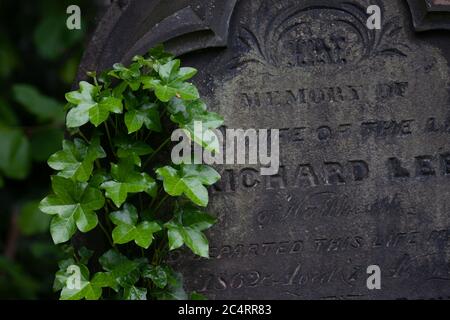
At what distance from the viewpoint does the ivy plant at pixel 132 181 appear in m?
2.50

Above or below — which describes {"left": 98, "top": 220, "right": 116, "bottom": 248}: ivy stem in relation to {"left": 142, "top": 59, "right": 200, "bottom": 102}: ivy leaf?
below

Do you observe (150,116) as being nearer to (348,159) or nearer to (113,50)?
(113,50)

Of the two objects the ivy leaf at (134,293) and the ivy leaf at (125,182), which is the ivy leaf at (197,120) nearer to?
the ivy leaf at (125,182)

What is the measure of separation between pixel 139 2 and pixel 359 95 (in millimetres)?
742

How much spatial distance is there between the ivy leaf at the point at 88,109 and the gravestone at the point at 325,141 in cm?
23

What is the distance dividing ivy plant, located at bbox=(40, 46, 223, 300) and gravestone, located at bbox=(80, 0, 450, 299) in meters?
0.14

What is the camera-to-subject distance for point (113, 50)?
2705 mm

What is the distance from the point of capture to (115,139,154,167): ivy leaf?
2557mm

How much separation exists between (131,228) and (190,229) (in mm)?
174

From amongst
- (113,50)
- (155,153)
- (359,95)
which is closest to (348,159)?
(359,95)

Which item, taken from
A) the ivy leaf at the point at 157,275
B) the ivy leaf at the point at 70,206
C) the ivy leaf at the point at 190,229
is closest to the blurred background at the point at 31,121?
the ivy leaf at the point at 70,206

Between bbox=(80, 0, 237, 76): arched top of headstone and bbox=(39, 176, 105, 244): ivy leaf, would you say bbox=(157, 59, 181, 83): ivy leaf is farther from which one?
bbox=(39, 176, 105, 244): ivy leaf

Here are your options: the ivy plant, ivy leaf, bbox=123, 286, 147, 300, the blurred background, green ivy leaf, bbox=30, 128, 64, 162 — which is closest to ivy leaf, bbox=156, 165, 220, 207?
the ivy plant
